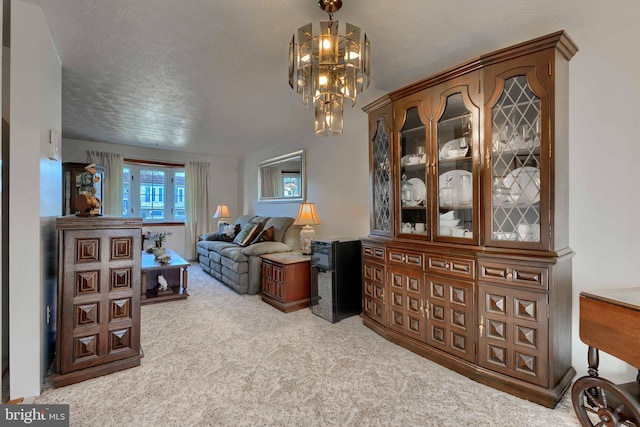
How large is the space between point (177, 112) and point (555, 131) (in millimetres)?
3947

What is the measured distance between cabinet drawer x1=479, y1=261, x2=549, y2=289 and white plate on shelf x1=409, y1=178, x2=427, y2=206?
0.71 meters

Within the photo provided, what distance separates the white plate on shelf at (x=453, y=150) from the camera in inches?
87.9

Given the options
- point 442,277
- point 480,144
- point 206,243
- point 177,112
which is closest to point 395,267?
point 442,277

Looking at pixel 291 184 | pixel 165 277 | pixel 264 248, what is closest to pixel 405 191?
pixel 264 248

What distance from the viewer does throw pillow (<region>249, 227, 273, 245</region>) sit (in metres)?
4.70

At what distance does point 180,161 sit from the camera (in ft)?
21.9

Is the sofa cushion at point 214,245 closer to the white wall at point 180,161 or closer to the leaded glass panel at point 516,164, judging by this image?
the white wall at point 180,161

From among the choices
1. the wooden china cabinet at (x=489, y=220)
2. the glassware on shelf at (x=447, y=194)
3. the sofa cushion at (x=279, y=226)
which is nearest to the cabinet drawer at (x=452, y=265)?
the wooden china cabinet at (x=489, y=220)

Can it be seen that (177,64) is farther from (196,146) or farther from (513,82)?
(196,146)

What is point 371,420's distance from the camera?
1673 mm

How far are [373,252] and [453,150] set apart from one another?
117 centimetres

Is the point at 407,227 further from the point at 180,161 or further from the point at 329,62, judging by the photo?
the point at 180,161

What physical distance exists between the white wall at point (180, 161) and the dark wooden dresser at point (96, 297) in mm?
4573

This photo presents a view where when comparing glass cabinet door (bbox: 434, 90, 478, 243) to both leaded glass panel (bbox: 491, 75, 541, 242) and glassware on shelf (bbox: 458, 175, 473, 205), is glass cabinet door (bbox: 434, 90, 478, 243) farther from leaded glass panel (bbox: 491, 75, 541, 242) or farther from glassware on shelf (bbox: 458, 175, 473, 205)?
leaded glass panel (bbox: 491, 75, 541, 242)
